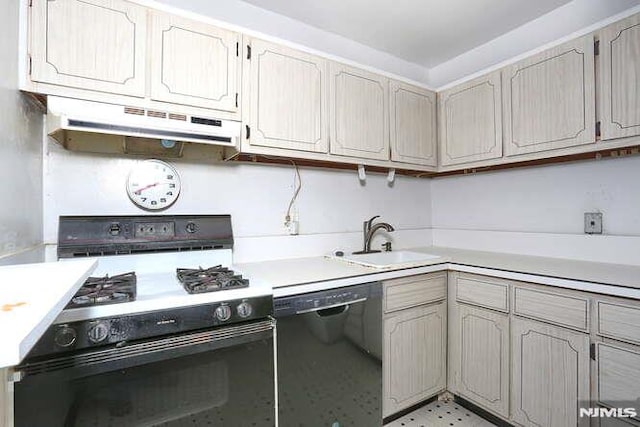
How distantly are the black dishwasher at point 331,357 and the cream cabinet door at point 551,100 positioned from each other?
4.23ft

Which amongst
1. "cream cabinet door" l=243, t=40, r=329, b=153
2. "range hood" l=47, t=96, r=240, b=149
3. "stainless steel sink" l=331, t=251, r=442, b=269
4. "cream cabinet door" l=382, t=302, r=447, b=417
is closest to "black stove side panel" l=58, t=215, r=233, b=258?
"range hood" l=47, t=96, r=240, b=149

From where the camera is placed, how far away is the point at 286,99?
170 centimetres

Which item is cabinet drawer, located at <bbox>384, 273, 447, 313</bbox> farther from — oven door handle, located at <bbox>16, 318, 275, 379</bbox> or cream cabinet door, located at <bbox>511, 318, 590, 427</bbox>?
oven door handle, located at <bbox>16, 318, 275, 379</bbox>

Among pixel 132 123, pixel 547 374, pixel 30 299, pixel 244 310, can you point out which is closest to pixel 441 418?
pixel 547 374

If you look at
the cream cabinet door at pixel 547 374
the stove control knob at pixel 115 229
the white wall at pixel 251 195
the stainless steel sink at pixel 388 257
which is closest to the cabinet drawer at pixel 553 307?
the cream cabinet door at pixel 547 374

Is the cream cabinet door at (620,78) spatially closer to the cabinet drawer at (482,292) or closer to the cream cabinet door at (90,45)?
the cabinet drawer at (482,292)

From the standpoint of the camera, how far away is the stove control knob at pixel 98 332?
3.03 feet

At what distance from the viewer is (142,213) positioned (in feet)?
5.16

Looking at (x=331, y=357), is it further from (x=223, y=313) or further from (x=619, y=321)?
(x=619, y=321)

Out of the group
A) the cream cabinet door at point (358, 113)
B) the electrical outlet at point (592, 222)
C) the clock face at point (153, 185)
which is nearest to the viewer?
the clock face at point (153, 185)

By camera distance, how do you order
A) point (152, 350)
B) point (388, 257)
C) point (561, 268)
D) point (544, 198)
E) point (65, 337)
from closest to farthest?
1. point (65, 337)
2. point (152, 350)
3. point (561, 268)
4. point (544, 198)
5. point (388, 257)

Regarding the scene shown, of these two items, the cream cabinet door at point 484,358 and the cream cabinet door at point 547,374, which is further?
the cream cabinet door at point 484,358

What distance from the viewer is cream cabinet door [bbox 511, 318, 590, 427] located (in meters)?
1.35

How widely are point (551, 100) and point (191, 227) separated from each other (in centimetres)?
213
